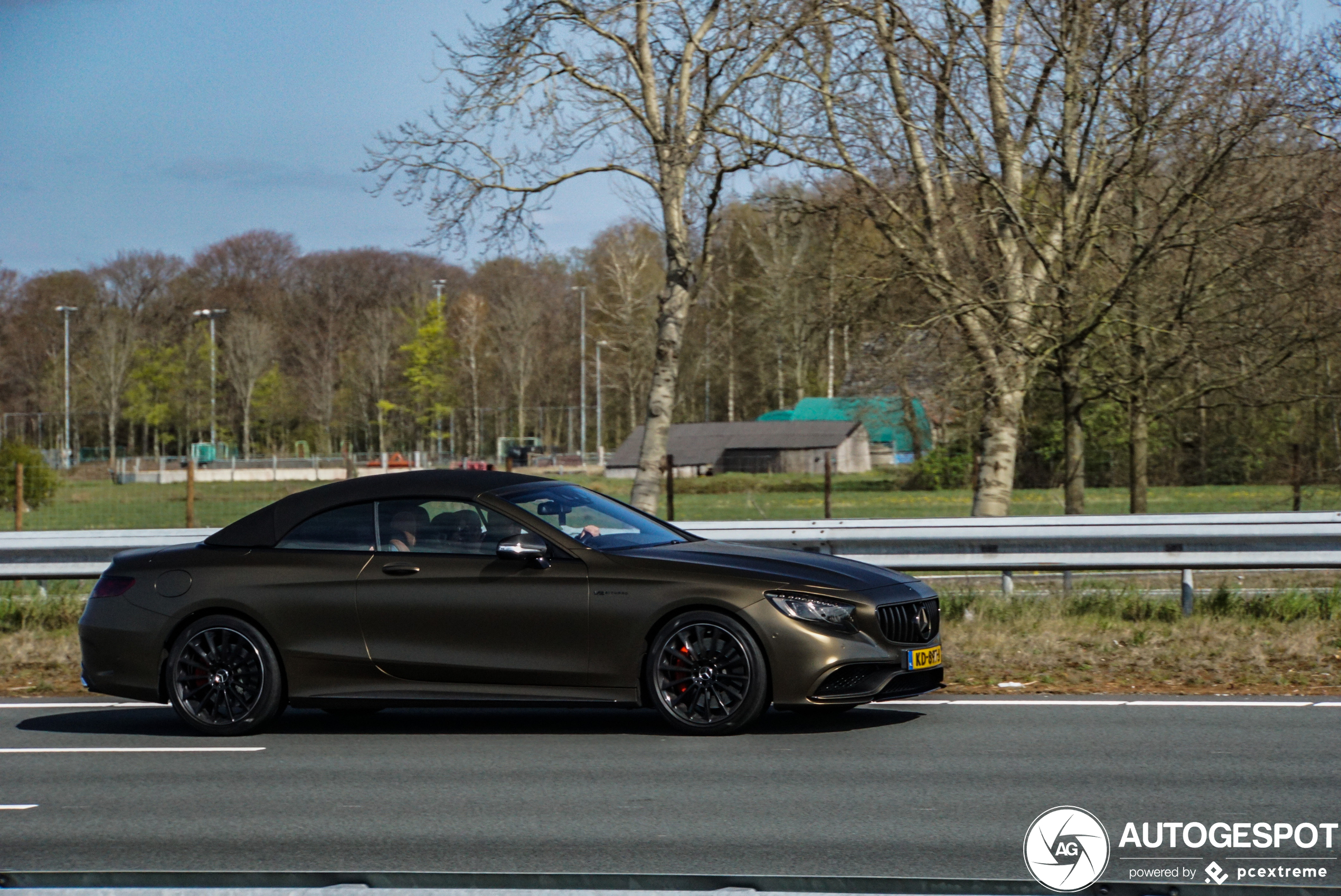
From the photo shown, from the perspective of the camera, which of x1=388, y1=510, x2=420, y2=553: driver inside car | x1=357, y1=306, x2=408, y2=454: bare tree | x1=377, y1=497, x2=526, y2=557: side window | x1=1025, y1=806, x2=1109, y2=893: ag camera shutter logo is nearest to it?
x1=1025, y1=806, x2=1109, y2=893: ag camera shutter logo

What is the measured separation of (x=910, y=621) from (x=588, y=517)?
199cm

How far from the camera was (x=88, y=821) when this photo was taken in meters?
6.29

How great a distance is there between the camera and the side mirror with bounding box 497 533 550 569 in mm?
8047

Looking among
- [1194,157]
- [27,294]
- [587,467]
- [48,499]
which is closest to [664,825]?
[1194,157]

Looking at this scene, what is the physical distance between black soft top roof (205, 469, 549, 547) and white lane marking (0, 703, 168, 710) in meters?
Answer: 1.94

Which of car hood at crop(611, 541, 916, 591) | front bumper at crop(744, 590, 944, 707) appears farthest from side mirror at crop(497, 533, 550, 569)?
front bumper at crop(744, 590, 944, 707)

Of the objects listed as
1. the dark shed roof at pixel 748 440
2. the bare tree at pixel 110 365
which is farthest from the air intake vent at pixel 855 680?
the bare tree at pixel 110 365

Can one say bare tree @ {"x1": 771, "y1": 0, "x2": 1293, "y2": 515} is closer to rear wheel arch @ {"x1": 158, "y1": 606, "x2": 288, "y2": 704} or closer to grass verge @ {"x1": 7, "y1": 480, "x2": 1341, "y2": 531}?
grass verge @ {"x1": 7, "y1": 480, "x2": 1341, "y2": 531}

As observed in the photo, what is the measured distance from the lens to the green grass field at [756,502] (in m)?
31.2

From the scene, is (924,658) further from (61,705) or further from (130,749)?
(61,705)

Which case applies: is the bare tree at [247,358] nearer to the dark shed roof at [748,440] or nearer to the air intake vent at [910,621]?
the dark shed roof at [748,440]

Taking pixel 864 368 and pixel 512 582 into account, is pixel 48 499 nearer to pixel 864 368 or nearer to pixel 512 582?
pixel 864 368

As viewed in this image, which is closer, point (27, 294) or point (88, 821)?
point (88, 821)

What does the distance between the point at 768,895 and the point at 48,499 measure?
32.4 meters
